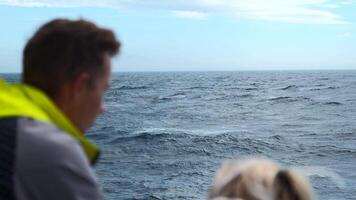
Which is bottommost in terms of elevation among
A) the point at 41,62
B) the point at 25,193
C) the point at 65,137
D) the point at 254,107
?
the point at 254,107

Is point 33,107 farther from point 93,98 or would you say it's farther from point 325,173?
point 325,173

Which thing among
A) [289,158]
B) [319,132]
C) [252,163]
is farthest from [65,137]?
[319,132]

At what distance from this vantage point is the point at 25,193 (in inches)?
68.8

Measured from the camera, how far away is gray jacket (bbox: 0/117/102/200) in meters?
1.73

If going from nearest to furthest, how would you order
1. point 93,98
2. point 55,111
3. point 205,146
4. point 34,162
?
point 34,162, point 55,111, point 93,98, point 205,146

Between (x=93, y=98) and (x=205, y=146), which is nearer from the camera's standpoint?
(x=93, y=98)

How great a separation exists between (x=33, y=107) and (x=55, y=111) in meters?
0.08

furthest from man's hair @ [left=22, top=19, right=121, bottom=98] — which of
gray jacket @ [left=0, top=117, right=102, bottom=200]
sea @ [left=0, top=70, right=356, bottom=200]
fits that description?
sea @ [left=0, top=70, right=356, bottom=200]

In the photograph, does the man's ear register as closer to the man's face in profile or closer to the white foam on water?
the man's face in profile

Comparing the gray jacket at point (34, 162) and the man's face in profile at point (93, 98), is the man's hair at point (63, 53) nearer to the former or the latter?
the man's face in profile at point (93, 98)

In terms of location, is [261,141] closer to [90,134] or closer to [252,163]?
[90,134]

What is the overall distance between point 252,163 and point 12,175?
812 mm

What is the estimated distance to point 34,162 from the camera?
1.73 m

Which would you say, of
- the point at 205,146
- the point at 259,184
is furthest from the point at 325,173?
the point at 259,184
